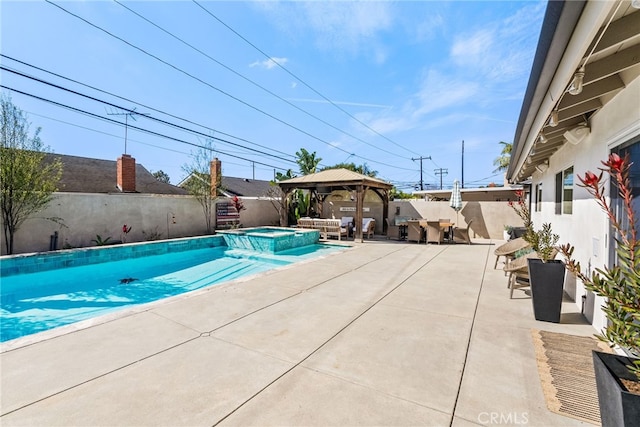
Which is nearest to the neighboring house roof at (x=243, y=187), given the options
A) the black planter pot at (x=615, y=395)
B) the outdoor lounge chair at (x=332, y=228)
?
the outdoor lounge chair at (x=332, y=228)

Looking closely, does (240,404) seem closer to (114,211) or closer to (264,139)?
(114,211)

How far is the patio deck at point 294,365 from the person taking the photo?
2232 mm

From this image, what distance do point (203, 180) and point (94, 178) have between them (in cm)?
777

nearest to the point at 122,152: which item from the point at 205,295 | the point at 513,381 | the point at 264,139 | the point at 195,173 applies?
the point at 195,173

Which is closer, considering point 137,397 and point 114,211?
point 137,397

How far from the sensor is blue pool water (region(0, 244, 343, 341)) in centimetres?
559

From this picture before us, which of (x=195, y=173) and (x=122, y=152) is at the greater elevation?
(x=122, y=152)

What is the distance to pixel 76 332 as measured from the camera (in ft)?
12.0

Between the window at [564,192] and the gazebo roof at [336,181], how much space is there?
7.45 metres

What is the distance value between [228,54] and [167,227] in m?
8.27

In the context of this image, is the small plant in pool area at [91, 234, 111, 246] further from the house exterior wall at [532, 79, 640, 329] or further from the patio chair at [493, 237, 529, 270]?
the house exterior wall at [532, 79, 640, 329]

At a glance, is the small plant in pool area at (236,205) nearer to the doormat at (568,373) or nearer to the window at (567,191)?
the window at (567,191)

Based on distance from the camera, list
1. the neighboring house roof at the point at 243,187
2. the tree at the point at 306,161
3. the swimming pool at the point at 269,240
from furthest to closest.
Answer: the tree at the point at 306,161, the neighboring house roof at the point at 243,187, the swimming pool at the point at 269,240

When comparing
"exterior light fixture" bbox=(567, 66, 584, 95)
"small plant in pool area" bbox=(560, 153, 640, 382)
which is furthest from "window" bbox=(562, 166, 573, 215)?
"small plant in pool area" bbox=(560, 153, 640, 382)
